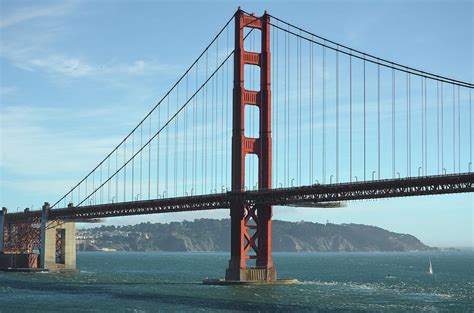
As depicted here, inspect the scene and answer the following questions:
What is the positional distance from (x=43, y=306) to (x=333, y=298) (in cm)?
2466

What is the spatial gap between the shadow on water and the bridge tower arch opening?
5.06 meters

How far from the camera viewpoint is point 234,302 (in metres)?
70.1

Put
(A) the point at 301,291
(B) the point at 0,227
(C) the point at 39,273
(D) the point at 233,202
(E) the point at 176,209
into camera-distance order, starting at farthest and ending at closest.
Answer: (B) the point at 0,227 < (C) the point at 39,273 < (E) the point at 176,209 < (D) the point at 233,202 < (A) the point at 301,291

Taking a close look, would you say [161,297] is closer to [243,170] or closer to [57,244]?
[243,170]

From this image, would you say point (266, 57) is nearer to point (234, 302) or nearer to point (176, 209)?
point (176, 209)

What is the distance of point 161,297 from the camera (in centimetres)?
7619

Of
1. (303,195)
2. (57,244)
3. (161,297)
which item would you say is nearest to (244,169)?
(303,195)

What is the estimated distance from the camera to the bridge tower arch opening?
9112cm

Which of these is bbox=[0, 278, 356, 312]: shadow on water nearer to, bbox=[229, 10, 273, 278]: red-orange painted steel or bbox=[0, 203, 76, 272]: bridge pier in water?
bbox=[229, 10, 273, 278]: red-orange painted steel

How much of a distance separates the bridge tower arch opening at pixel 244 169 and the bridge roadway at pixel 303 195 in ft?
5.87

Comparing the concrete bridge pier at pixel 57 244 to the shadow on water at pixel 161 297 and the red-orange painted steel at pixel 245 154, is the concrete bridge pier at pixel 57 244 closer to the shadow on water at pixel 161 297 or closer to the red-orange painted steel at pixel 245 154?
the shadow on water at pixel 161 297

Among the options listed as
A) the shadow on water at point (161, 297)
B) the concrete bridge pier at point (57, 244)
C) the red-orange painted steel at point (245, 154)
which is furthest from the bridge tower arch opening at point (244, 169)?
the concrete bridge pier at point (57, 244)

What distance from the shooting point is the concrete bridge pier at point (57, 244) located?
406 feet

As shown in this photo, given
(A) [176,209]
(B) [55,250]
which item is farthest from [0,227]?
(A) [176,209]
